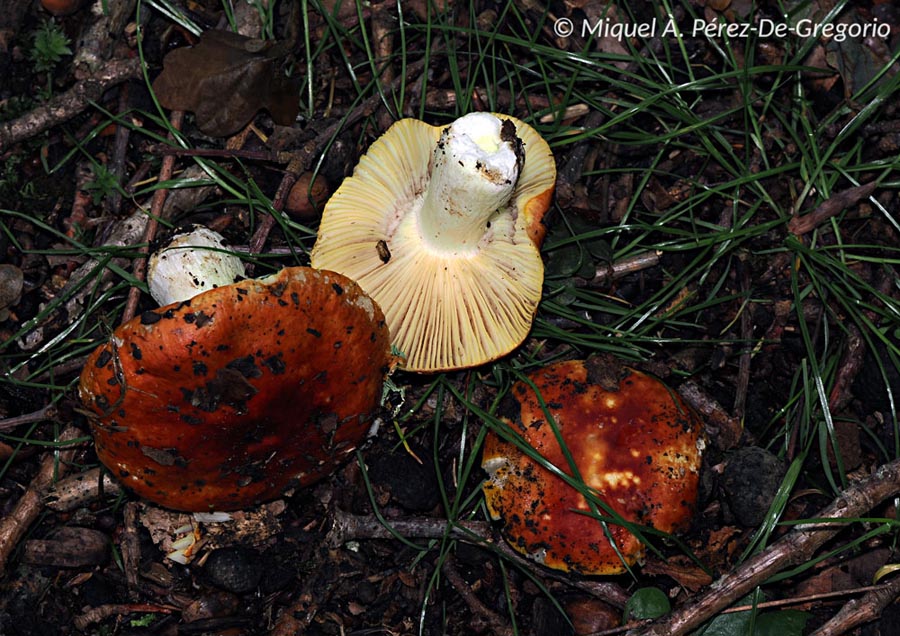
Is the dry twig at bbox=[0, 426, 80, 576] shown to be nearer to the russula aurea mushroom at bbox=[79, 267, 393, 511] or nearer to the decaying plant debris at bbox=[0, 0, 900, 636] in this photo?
the decaying plant debris at bbox=[0, 0, 900, 636]

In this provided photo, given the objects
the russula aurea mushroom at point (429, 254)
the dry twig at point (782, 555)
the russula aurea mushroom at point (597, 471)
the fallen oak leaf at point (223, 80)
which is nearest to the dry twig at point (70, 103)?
the fallen oak leaf at point (223, 80)

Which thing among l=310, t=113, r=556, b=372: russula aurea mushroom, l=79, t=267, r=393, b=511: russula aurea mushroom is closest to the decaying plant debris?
l=310, t=113, r=556, b=372: russula aurea mushroom

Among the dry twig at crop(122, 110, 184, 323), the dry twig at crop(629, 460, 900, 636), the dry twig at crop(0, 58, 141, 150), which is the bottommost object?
the dry twig at crop(629, 460, 900, 636)

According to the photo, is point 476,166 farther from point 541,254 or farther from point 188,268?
point 188,268

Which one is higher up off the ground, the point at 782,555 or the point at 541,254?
the point at 541,254

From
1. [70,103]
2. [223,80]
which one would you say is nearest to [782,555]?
[223,80]

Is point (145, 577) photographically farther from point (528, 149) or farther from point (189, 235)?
point (528, 149)
